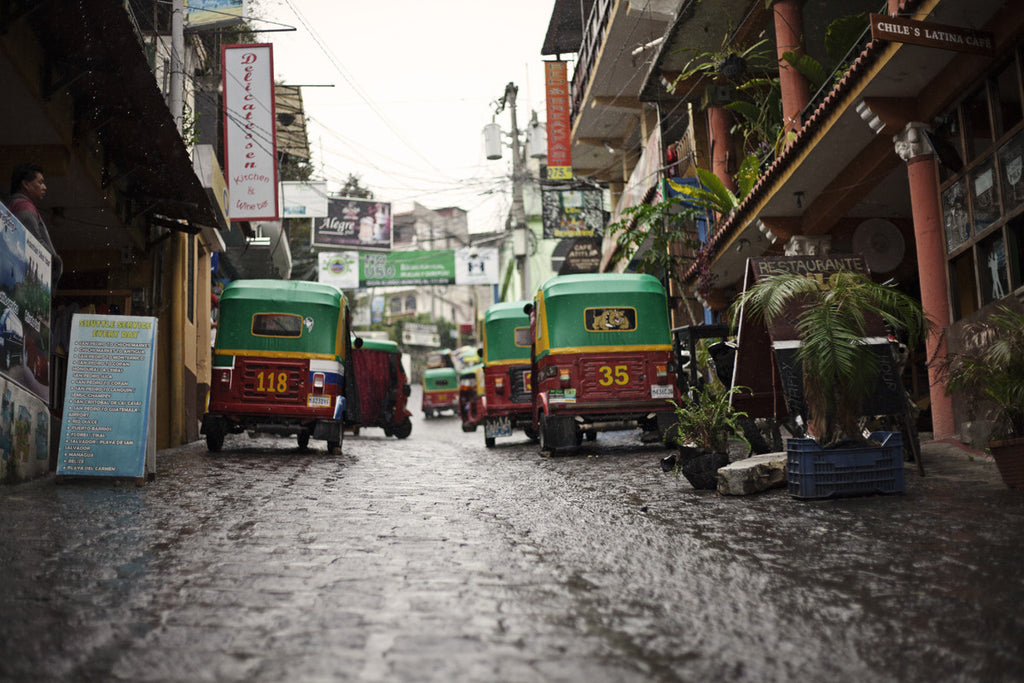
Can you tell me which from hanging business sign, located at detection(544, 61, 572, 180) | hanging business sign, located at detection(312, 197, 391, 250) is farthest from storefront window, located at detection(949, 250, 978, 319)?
hanging business sign, located at detection(312, 197, 391, 250)

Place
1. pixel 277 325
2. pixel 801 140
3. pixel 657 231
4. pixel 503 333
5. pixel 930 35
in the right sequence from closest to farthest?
pixel 930 35
pixel 801 140
pixel 277 325
pixel 503 333
pixel 657 231

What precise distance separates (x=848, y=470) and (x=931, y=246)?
4693mm

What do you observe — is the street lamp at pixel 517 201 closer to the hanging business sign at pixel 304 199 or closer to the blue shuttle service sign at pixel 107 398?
the hanging business sign at pixel 304 199

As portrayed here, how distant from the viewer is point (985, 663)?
10.1ft

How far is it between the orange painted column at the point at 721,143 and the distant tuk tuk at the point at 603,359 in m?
7.49

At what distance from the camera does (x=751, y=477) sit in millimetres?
7723

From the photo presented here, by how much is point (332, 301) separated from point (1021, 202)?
32.1ft

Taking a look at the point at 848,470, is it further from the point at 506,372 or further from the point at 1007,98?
the point at 506,372

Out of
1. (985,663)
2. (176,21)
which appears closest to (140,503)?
(985,663)

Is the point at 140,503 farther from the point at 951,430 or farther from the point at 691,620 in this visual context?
the point at 951,430

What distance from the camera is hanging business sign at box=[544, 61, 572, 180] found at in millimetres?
29875

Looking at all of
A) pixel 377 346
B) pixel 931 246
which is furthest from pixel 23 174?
pixel 377 346

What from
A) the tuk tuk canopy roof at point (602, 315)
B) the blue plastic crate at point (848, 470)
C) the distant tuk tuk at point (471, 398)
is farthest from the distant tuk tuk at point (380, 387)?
the blue plastic crate at point (848, 470)

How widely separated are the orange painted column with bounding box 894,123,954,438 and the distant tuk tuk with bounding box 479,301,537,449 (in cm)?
800
